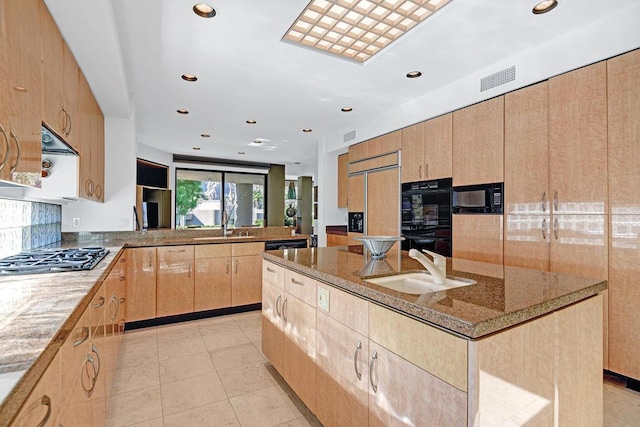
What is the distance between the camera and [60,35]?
6.34 ft

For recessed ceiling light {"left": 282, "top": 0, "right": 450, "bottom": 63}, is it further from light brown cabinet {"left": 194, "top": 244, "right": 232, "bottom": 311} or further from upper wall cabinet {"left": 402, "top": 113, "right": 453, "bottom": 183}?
light brown cabinet {"left": 194, "top": 244, "right": 232, "bottom": 311}

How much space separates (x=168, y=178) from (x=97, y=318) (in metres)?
6.40

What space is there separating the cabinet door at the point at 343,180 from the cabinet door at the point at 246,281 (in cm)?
207

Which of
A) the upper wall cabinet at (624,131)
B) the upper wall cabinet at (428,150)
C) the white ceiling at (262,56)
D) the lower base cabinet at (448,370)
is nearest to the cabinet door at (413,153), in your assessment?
the upper wall cabinet at (428,150)

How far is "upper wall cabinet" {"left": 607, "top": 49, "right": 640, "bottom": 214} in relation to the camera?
2.18 m

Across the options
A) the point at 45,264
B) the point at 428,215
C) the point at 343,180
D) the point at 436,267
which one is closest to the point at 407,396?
the point at 436,267

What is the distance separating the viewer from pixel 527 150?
2.77 m

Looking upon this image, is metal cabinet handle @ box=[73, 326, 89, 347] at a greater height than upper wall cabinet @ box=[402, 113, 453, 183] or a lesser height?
lesser

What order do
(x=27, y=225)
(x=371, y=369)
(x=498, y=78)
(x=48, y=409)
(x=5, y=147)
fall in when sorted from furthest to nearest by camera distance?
(x=498, y=78), (x=27, y=225), (x=371, y=369), (x=5, y=147), (x=48, y=409)

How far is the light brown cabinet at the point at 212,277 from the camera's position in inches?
149

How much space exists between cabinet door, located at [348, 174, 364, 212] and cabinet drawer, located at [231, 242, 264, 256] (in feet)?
5.25

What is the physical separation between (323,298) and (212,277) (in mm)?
2540

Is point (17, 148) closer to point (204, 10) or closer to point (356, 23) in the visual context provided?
point (204, 10)

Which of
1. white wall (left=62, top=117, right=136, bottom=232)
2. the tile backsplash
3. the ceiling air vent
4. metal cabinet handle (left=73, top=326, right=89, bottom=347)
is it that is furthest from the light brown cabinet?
the ceiling air vent
